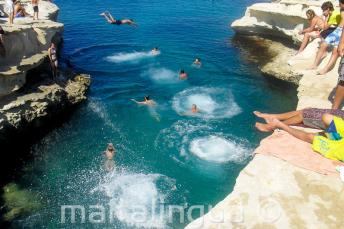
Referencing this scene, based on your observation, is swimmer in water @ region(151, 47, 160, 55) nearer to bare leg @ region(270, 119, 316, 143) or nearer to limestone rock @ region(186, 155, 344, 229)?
bare leg @ region(270, 119, 316, 143)

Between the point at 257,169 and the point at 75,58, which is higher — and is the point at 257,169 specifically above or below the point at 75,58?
above

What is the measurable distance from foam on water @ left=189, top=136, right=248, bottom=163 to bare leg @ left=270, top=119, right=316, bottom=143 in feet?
27.2

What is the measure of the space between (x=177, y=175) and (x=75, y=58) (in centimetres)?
1645

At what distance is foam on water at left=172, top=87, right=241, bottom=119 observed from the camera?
21125 millimetres

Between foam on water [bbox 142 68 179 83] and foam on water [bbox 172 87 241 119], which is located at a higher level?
foam on water [bbox 142 68 179 83]

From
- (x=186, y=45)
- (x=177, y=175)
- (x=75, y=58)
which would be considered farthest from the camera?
(x=186, y=45)

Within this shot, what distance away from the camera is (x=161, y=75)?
85.2 ft

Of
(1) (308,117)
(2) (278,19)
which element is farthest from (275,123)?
(2) (278,19)

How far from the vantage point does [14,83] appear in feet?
57.6

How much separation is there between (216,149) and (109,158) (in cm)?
549

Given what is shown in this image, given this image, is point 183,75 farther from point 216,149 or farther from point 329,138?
point 329,138

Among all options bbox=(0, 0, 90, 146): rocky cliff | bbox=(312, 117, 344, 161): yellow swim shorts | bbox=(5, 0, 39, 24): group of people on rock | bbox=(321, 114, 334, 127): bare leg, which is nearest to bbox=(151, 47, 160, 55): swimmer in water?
bbox=(0, 0, 90, 146): rocky cliff

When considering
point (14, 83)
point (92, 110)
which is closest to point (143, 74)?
point (92, 110)

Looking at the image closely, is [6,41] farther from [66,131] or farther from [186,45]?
[186,45]
